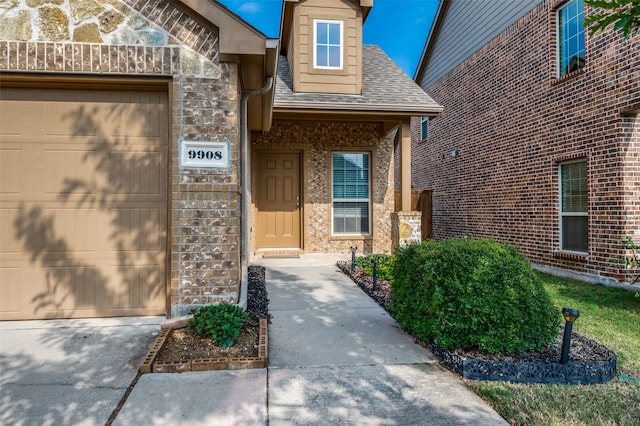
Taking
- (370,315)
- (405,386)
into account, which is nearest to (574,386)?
(405,386)

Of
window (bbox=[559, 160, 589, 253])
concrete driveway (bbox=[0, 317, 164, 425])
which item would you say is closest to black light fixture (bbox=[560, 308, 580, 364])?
concrete driveway (bbox=[0, 317, 164, 425])

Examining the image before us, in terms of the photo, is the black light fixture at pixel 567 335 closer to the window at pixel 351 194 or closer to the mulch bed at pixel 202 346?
the mulch bed at pixel 202 346

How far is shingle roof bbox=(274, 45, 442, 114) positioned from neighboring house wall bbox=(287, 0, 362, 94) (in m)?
0.25

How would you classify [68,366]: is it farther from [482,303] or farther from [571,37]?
[571,37]

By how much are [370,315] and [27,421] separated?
3374 mm

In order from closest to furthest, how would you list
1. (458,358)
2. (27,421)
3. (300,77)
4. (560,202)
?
(27,421)
(458,358)
(560,202)
(300,77)

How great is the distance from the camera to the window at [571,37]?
7492mm

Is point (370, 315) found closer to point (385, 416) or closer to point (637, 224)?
point (385, 416)

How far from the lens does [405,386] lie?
9.73 ft

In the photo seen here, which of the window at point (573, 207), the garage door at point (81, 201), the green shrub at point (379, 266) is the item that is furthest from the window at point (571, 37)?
the garage door at point (81, 201)

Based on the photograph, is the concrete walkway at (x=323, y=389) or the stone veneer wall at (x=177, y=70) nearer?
the concrete walkway at (x=323, y=389)

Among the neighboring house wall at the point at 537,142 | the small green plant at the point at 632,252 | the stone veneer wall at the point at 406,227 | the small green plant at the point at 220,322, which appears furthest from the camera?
the stone veneer wall at the point at 406,227

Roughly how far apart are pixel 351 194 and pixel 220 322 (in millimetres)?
6600

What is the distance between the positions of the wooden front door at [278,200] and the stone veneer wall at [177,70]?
532cm
